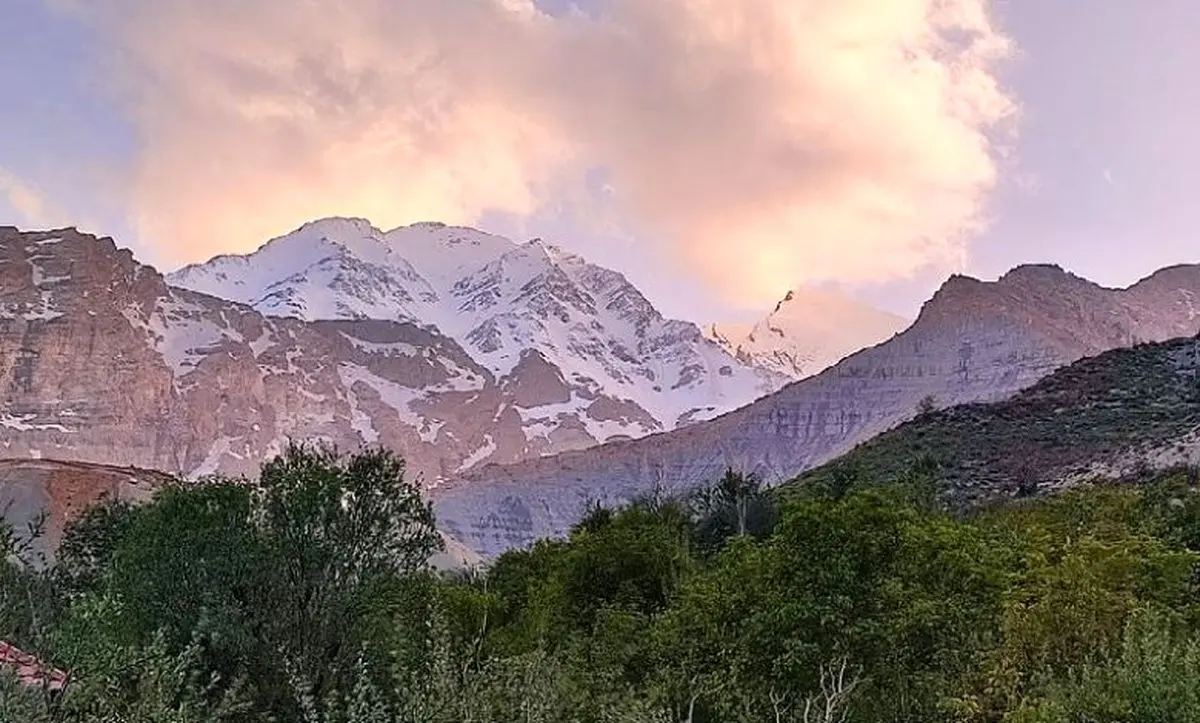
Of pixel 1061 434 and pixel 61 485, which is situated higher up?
pixel 61 485

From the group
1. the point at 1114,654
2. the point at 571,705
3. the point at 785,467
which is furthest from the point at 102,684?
the point at 785,467

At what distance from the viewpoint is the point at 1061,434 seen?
208ft

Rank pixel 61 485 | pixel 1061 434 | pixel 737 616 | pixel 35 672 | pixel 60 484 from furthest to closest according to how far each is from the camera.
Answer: pixel 60 484 < pixel 61 485 < pixel 1061 434 < pixel 737 616 < pixel 35 672

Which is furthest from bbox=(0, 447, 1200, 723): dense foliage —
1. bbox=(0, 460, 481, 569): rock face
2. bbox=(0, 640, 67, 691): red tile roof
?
bbox=(0, 460, 481, 569): rock face

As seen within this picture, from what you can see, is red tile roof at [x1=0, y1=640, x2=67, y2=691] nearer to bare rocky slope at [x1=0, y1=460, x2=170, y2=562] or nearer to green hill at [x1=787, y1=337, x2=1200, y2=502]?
green hill at [x1=787, y1=337, x2=1200, y2=502]

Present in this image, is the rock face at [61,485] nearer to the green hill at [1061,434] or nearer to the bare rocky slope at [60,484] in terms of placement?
the bare rocky slope at [60,484]

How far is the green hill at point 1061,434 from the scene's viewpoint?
52531 mm

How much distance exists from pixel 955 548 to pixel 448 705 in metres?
12.8

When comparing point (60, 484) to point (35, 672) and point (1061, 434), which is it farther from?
point (35, 672)

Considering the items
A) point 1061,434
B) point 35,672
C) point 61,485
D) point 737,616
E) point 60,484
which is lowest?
point 35,672

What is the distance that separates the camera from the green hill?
52.5 m

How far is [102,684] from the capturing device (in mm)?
9070

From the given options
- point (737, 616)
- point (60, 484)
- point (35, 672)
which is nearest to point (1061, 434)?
point (737, 616)

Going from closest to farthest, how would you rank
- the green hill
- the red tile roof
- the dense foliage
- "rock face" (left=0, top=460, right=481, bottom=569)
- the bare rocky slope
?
the red tile roof < the dense foliage < the green hill < "rock face" (left=0, top=460, right=481, bottom=569) < the bare rocky slope
